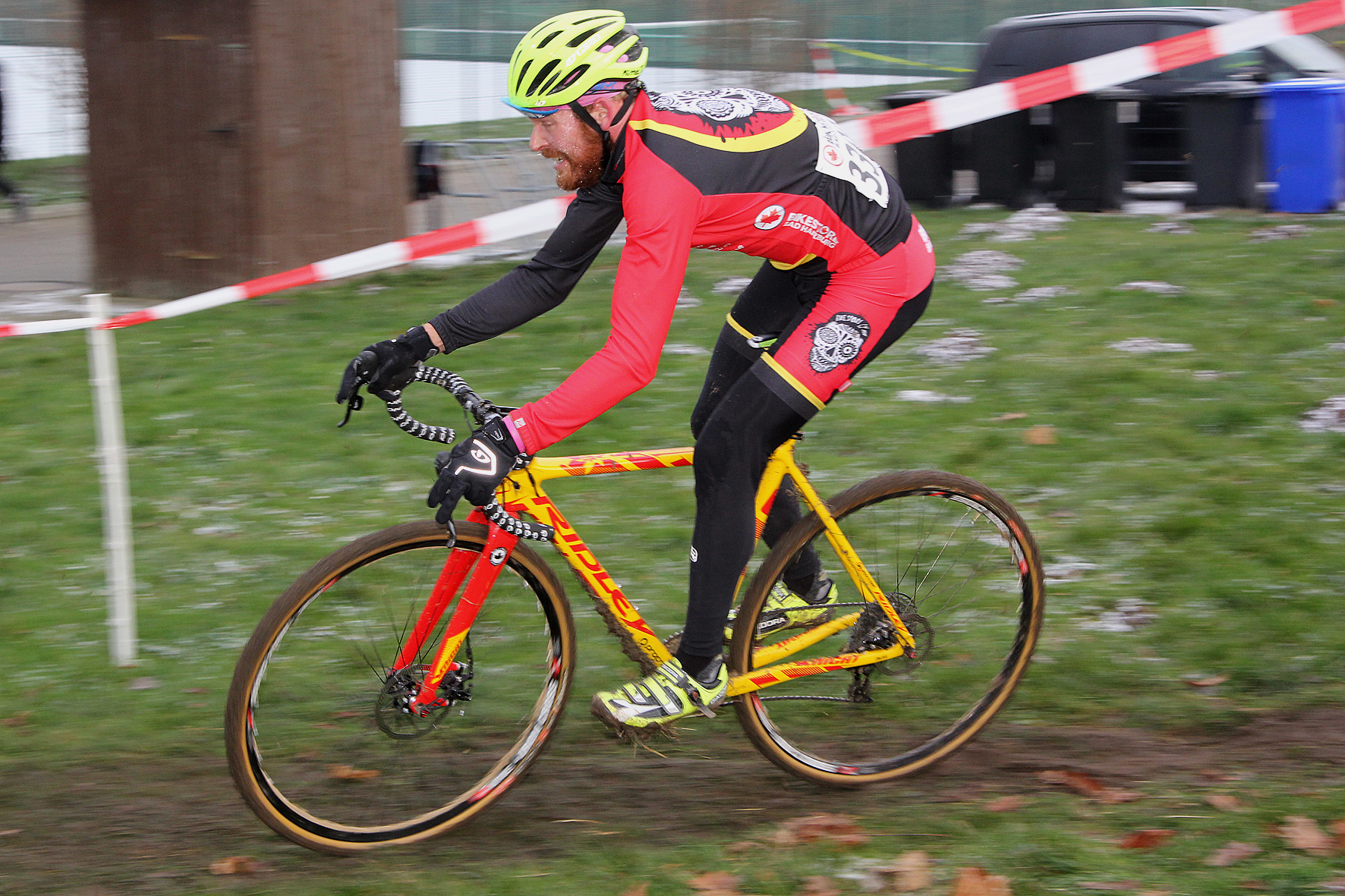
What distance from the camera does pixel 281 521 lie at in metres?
5.72

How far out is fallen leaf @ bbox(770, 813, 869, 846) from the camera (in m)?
3.55

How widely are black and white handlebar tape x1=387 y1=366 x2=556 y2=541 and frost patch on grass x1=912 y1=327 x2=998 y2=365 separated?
4.47m

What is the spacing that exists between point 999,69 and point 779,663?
31.7 ft

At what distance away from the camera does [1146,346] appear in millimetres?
7348

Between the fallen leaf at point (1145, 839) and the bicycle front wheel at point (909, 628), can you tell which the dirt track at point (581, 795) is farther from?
the fallen leaf at point (1145, 839)

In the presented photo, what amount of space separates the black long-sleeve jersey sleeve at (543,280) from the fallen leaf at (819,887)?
1.77m

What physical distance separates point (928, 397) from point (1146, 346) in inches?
59.8

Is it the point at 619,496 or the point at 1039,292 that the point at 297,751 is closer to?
the point at 619,496

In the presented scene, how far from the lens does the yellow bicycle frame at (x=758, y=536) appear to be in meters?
3.46

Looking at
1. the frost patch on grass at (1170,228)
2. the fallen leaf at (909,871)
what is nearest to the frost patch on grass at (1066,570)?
the fallen leaf at (909,871)

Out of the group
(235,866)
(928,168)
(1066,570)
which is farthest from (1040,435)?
(928,168)

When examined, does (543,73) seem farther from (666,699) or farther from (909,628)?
(909,628)

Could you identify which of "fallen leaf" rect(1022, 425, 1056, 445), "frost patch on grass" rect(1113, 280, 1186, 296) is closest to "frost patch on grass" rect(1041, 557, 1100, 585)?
"fallen leaf" rect(1022, 425, 1056, 445)

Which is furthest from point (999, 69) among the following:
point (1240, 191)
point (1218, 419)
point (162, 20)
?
point (162, 20)
